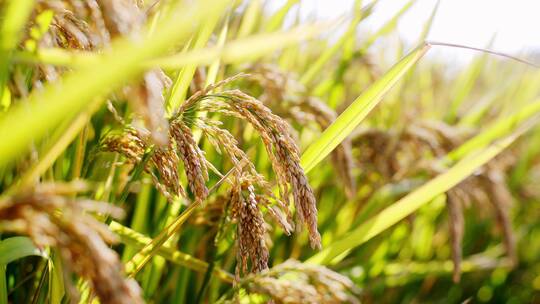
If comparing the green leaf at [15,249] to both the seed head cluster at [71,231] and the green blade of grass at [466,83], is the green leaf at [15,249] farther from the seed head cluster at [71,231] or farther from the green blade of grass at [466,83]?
the green blade of grass at [466,83]

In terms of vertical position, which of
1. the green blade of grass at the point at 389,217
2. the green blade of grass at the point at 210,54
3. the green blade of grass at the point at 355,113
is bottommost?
the green blade of grass at the point at 389,217

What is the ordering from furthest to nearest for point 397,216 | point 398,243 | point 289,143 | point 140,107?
point 398,243
point 397,216
point 289,143
point 140,107

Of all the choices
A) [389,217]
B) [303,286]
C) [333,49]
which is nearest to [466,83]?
[333,49]

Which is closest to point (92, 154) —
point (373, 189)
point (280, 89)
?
point (280, 89)

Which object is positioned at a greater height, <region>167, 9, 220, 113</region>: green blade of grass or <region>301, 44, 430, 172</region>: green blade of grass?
<region>167, 9, 220, 113</region>: green blade of grass

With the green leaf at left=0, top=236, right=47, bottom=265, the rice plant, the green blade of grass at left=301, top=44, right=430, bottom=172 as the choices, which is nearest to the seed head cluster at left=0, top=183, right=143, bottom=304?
the rice plant

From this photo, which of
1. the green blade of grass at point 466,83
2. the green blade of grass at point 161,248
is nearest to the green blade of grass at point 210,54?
the green blade of grass at point 161,248

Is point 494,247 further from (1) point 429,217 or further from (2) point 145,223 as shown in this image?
(2) point 145,223

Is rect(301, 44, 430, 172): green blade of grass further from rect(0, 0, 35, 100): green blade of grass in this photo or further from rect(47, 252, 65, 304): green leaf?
rect(0, 0, 35, 100): green blade of grass
